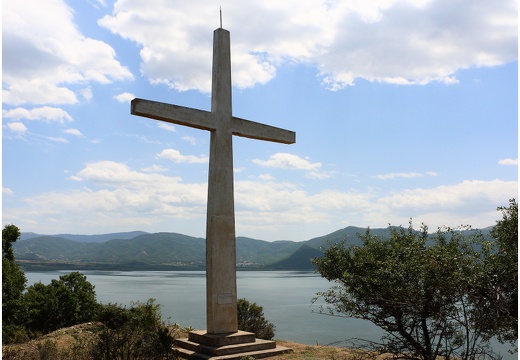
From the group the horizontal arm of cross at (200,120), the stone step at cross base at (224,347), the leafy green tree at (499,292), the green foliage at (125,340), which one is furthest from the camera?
the horizontal arm of cross at (200,120)

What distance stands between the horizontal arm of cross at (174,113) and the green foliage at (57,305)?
46.7 feet

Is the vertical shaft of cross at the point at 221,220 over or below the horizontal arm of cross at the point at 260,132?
below

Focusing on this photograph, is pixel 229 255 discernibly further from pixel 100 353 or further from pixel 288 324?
pixel 288 324

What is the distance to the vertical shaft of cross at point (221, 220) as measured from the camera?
448 inches

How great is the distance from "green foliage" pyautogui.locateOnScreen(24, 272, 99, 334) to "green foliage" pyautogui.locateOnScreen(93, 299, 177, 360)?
43.5 ft

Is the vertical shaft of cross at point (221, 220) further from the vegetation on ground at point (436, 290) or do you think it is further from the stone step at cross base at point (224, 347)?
the vegetation on ground at point (436, 290)

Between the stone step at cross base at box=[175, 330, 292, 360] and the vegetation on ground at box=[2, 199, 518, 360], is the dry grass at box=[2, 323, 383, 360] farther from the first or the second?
the stone step at cross base at box=[175, 330, 292, 360]

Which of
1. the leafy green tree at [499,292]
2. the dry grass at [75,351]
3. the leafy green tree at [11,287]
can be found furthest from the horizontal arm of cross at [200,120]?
the leafy green tree at [11,287]

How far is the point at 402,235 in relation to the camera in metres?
11.0

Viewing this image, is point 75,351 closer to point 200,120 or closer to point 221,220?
point 221,220

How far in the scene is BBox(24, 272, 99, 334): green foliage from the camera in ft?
74.6

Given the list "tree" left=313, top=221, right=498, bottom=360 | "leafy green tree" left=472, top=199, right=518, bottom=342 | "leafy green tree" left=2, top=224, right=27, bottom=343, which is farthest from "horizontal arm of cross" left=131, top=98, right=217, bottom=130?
"leafy green tree" left=2, top=224, right=27, bottom=343

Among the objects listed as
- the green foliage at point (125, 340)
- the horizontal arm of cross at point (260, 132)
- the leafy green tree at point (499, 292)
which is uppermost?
the horizontal arm of cross at point (260, 132)

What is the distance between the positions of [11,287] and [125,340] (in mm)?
14576
